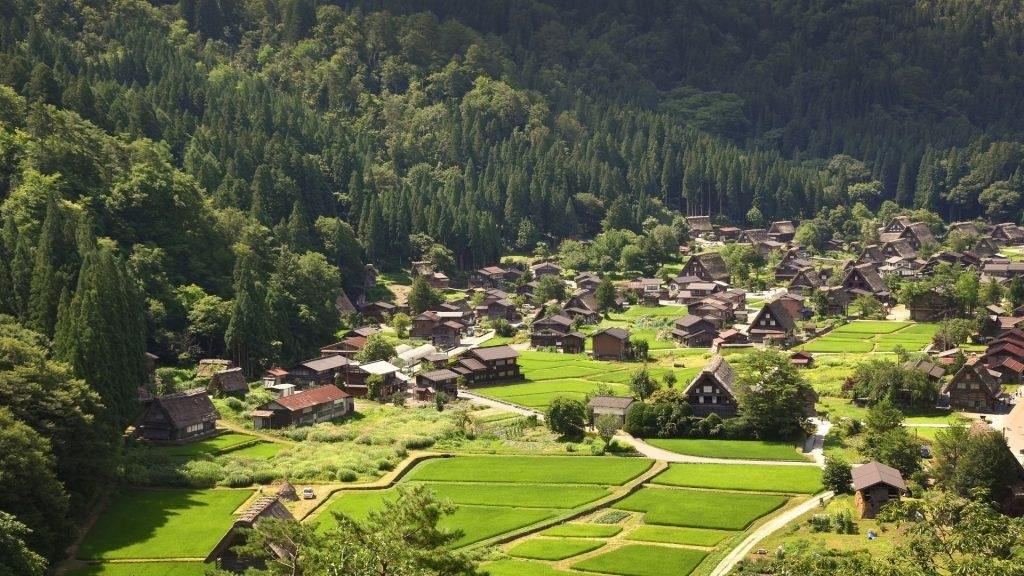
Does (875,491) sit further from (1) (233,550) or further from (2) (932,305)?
(2) (932,305)

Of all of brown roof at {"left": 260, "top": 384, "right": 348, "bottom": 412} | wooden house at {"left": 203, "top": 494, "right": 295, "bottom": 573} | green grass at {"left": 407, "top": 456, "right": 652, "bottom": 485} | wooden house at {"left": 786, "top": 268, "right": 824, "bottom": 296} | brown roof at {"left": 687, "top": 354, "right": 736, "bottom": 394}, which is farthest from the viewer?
wooden house at {"left": 786, "top": 268, "right": 824, "bottom": 296}

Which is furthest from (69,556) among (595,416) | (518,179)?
(518,179)

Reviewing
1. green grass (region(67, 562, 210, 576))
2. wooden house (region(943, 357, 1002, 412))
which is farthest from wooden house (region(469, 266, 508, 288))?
green grass (region(67, 562, 210, 576))

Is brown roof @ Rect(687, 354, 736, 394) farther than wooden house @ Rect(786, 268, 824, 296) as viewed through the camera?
No

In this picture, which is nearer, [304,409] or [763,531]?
[763,531]

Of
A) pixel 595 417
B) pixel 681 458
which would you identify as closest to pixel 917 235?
pixel 595 417

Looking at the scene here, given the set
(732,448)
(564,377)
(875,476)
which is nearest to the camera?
(875,476)

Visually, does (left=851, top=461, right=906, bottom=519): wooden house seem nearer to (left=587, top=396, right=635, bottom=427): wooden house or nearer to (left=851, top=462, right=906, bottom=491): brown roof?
Result: (left=851, top=462, right=906, bottom=491): brown roof

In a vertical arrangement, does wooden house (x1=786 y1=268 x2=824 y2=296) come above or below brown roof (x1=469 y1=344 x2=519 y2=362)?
above
